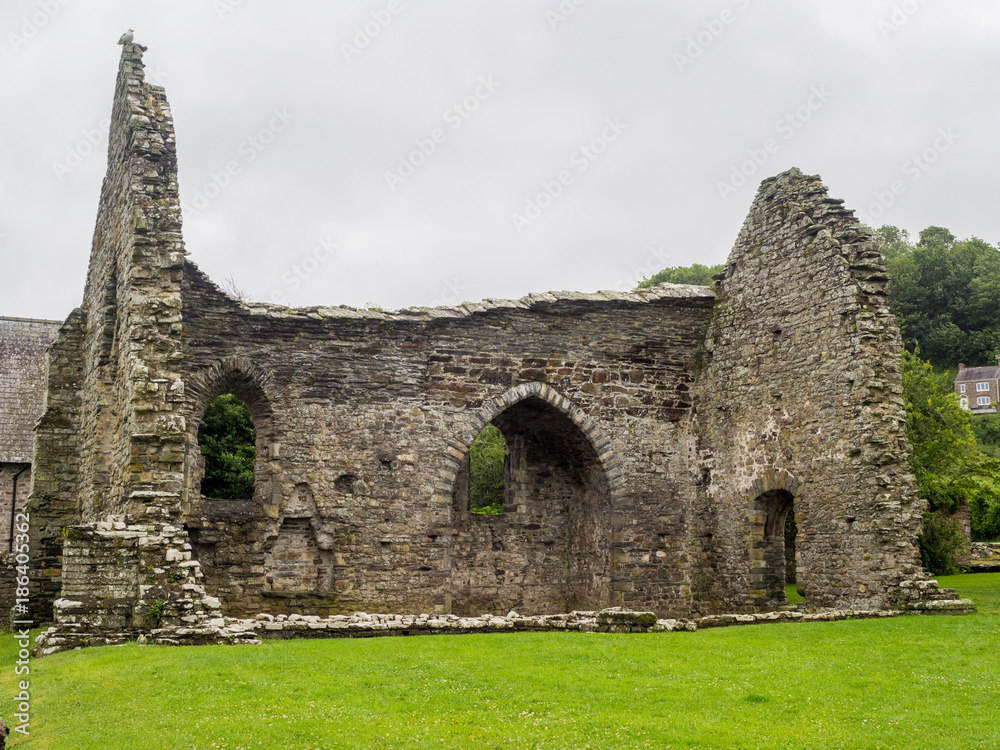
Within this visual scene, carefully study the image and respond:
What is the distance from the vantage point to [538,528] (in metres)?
20.4

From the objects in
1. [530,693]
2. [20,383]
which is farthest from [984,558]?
[20,383]

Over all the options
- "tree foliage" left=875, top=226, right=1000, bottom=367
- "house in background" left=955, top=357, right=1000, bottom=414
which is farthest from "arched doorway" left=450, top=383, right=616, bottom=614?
"house in background" left=955, top=357, right=1000, bottom=414

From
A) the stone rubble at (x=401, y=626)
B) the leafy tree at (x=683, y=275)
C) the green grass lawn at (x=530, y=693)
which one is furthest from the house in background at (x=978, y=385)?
the green grass lawn at (x=530, y=693)

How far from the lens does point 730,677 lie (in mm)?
9672

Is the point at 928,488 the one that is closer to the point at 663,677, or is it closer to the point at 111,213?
the point at 663,677

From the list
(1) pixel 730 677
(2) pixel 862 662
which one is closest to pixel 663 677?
(1) pixel 730 677

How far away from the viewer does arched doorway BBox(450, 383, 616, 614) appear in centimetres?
1939

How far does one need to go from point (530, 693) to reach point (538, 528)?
11618 mm

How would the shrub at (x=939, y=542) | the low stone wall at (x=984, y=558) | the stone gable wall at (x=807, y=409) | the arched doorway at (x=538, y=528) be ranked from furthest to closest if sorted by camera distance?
the low stone wall at (x=984, y=558) < the shrub at (x=939, y=542) < the arched doorway at (x=538, y=528) < the stone gable wall at (x=807, y=409)

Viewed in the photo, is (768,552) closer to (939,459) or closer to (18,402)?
(939,459)

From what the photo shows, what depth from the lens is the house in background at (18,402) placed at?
94.4 feet

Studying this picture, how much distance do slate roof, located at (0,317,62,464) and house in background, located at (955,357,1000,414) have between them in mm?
45777

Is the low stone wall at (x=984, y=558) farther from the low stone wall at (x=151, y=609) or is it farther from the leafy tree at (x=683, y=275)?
the leafy tree at (x=683, y=275)

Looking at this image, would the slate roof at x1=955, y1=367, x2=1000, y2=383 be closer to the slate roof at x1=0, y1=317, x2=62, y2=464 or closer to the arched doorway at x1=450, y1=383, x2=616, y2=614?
the arched doorway at x1=450, y1=383, x2=616, y2=614
